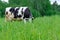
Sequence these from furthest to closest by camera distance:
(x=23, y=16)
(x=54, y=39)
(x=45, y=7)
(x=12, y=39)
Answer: (x=45, y=7) → (x=23, y=16) → (x=12, y=39) → (x=54, y=39)

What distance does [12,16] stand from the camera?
13.9 metres

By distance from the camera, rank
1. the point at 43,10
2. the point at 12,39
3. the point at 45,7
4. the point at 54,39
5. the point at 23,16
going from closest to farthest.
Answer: the point at 54,39, the point at 12,39, the point at 23,16, the point at 43,10, the point at 45,7

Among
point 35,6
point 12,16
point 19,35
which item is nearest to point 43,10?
point 35,6

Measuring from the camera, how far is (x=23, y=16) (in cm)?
1318

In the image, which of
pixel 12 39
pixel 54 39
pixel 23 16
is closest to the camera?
pixel 54 39

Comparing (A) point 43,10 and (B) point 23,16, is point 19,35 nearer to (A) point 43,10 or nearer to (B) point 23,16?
(B) point 23,16

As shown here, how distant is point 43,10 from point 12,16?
30627mm

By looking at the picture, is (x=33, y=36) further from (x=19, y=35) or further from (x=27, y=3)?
(x=27, y=3)

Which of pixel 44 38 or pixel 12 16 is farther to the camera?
pixel 12 16

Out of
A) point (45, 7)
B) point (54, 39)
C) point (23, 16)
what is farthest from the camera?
point (45, 7)

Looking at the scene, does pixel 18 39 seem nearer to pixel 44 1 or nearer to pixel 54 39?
pixel 54 39

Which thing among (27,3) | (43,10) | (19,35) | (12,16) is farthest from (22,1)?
(19,35)

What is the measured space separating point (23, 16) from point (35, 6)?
33.0m

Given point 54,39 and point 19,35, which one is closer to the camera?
point 54,39
